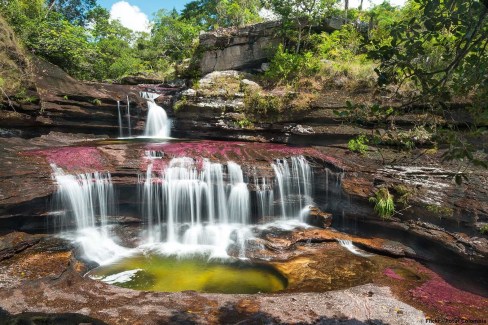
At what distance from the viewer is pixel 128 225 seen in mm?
10758

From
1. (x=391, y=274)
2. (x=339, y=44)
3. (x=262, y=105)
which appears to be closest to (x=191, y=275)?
(x=391, y=274)

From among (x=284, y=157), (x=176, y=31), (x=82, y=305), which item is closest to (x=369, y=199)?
(x=284, y=157)

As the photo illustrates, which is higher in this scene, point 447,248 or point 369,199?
point 369,199

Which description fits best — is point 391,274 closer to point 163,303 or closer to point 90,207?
point 163,303

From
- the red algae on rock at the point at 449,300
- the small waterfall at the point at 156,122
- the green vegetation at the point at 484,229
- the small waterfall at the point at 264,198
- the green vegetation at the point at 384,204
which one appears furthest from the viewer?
the small waterfall at the point at 156,122

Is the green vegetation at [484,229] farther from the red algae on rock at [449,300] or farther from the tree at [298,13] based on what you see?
the tree at [298,13]

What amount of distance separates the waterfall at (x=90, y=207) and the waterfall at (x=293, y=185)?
567 centimetres

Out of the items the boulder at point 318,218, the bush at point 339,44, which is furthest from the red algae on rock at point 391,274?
the bush at point 339,44

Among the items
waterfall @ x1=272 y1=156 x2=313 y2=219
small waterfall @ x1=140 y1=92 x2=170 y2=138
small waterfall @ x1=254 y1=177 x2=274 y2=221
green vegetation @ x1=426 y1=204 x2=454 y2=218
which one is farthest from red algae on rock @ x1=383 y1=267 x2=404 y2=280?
small waterfall @ x1=140 y1=92 x2=170 y2=138

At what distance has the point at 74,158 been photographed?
10359mm

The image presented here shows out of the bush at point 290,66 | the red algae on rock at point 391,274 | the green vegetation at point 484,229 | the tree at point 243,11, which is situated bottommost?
the red algae on rock at point 391,274

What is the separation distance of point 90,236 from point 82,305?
362cm

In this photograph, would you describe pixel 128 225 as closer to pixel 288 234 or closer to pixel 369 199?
pixel 288 234

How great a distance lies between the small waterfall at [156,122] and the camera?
53.8ft
